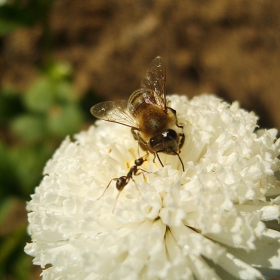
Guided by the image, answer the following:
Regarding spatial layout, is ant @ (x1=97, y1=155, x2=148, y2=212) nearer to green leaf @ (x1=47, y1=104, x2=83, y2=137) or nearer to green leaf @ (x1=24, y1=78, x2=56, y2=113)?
green leaf @ (x1=47, y1=104, x2=83, y2=137)

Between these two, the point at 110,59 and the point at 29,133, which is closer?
the point at 29,133

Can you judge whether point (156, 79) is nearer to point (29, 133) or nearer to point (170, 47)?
point (29, 133)

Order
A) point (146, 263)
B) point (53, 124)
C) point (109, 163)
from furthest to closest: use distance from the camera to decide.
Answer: point (53, 124) < point (109, 163) < point (146, 263)

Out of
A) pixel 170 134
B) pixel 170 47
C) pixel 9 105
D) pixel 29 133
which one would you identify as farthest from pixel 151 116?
pixel 170 47

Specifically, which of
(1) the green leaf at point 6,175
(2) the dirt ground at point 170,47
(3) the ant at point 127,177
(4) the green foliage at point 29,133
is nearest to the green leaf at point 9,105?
(4) the green foliage at point 29,133

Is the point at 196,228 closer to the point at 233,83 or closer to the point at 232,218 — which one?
the point at 232,218

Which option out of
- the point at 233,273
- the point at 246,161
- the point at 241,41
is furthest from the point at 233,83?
the point at 233,273
